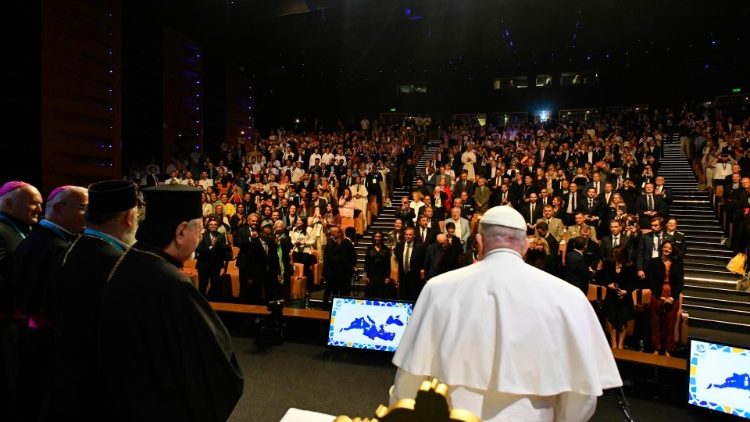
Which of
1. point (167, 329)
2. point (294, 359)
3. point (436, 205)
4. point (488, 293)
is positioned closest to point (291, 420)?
point (167, 329)

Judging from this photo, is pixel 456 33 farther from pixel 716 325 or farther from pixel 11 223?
pixel 11 223

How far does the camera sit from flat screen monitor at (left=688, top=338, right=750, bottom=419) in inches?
163

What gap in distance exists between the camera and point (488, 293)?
5.87 feet

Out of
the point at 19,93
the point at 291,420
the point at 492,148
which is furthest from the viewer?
the point at 492,148

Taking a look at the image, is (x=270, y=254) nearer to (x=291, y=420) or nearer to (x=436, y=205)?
(x=436, y=205)

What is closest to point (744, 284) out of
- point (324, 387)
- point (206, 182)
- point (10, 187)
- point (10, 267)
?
point (324, 387)

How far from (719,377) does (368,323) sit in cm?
358

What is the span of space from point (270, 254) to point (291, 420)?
235 inches

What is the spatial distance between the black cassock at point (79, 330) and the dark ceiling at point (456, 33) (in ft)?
46.0

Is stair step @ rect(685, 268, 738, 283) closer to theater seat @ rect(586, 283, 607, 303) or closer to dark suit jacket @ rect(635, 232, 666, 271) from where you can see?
dark suit jacket @ rect(635, 232, 666, 271)

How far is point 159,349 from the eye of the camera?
1.71 metres

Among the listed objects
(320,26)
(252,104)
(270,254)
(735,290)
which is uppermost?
(320,26)

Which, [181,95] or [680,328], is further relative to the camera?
[181,95]

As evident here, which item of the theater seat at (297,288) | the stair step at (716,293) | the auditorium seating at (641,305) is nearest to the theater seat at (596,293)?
the auditorium seating at (641,305)
